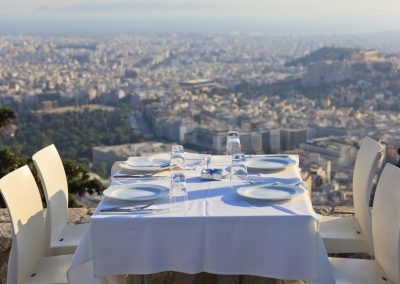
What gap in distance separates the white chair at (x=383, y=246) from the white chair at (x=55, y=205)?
2.79 ft

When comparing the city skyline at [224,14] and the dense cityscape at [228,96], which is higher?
the city skyline at [224,14]

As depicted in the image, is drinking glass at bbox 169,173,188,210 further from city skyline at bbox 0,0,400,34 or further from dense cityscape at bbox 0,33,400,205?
city skyline at bbox 0,0,400,34

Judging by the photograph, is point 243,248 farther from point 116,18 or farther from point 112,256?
point 116,18

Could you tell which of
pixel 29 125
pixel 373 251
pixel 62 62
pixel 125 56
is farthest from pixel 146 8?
pixel 373 251

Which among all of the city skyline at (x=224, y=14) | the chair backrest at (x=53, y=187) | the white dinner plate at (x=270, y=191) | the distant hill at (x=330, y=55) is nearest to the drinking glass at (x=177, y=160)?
the white dinner plate at (x=270, y=191)

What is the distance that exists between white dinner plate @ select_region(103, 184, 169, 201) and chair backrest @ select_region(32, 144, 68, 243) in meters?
0.43

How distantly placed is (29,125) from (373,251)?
59.3 ft

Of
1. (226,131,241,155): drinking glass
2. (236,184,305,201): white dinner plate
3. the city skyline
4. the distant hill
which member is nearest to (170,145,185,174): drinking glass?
(226,131,241,155): drinking glass

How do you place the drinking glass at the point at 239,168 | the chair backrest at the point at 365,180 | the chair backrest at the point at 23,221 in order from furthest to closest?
the chair backrest at the point at 365,180, the drinking glass at the point at 239,168, the chair backrest at the point at 23,221

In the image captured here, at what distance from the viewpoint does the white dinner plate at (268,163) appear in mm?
2277

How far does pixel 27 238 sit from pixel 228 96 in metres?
27.0

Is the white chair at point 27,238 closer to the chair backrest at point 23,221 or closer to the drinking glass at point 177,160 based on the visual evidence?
the chair backrest at point 23,221

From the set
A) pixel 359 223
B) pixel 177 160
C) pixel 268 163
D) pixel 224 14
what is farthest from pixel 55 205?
pixel 224 14

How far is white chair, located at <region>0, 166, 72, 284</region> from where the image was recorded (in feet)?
6.59
